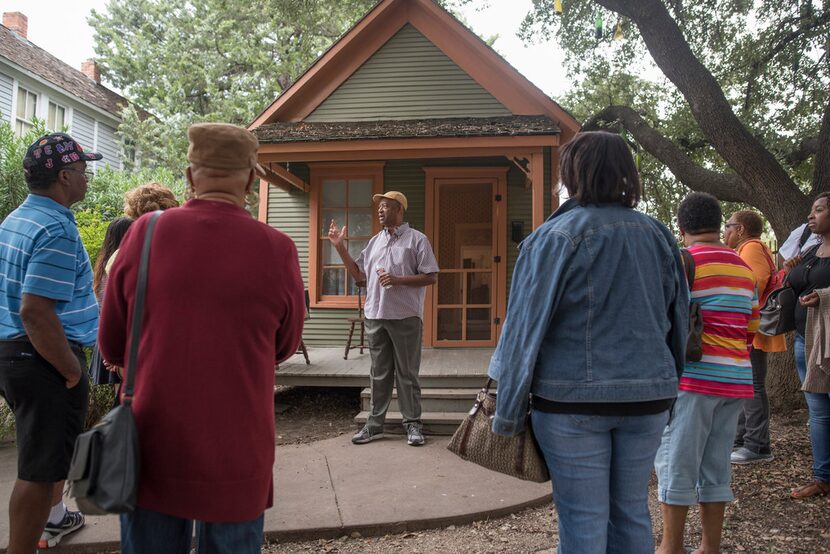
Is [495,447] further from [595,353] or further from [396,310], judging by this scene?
[396,310]

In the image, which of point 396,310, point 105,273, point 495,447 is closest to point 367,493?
point 396,310

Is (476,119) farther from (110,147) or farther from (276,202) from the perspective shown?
(110,147)

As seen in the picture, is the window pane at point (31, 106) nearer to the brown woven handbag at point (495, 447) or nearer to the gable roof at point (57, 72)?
the gable roof at point (57, 72)

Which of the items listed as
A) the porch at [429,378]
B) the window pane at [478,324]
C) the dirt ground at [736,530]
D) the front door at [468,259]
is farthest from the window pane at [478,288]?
the dirt ground at [736,530]

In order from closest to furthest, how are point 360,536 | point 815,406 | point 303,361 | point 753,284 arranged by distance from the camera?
point 753,284
point 360,536
point 815,406
point 303,361

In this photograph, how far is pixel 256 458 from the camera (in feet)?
5.46

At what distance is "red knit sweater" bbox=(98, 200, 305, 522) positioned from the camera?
5.24 ft

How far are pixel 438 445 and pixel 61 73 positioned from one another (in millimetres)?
19311

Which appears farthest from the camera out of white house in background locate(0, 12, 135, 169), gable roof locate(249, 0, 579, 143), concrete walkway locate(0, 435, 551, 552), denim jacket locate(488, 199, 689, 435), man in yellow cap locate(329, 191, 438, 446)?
white house in background locate(0, 12, 135, 169)

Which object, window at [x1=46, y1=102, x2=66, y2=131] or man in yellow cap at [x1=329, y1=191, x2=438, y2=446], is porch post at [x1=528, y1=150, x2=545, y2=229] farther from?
window at [x1=46, y1=102, x2=66, y2=131]

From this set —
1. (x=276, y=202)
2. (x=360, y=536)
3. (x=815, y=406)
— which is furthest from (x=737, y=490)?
(x=276, y=202)

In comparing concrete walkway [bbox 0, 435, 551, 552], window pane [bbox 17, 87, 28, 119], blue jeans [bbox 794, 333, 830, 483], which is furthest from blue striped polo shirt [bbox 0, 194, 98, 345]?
window pane [bbox 17, 87, 28, 119]

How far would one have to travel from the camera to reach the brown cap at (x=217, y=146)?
1784 millimetres

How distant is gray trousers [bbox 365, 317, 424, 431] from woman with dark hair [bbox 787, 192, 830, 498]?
110 inches
